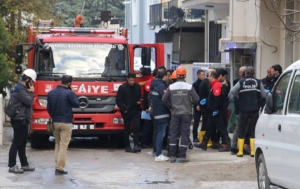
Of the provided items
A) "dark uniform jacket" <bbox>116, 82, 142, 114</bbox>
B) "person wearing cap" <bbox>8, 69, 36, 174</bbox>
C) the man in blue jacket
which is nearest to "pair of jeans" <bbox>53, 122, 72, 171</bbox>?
"person wearing cap" <bbox>8, 69, 36, 174</bbox>

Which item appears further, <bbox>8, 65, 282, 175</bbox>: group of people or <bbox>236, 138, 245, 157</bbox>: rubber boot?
<bbox>236, 138, 245, 157</bbox>: rubber boot

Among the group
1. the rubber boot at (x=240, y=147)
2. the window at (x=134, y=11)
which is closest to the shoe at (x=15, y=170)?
the rubber boot at (x=240, y=147)

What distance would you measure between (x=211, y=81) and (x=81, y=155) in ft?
10.7

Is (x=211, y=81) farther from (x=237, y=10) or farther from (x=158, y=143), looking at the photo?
(x=237, y=10)

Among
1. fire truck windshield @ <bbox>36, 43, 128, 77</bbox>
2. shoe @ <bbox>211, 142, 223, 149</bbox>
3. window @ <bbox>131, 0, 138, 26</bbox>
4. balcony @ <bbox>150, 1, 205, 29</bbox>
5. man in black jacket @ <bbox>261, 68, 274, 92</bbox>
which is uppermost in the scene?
window @ <bbox>131, 0, 138, 26</bbox>

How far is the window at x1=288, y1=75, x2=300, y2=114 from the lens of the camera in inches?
334

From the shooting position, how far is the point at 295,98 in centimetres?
860

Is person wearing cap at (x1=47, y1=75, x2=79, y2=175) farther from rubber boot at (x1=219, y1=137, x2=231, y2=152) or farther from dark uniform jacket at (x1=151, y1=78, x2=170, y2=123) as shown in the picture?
rubber boot at (x1=219, y1=137, x2=231, y2=152)

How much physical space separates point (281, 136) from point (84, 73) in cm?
767

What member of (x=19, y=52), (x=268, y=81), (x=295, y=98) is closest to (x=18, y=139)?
(x=19, y=52)

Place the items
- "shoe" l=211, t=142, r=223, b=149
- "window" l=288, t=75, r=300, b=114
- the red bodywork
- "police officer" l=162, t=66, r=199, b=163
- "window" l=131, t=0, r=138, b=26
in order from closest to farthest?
"window" l=288, t=75, r=300, b=114 → "police officer" l=162, t=66, r=199, b=163 → the red bodywork → "shoe" l=211, t=142, r=223, b=149 → "window" l=131, t=0, r=138, b=26

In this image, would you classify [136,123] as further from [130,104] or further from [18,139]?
[18,139]

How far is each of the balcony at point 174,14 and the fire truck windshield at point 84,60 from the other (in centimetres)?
1564

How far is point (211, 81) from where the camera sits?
15.2 meters
